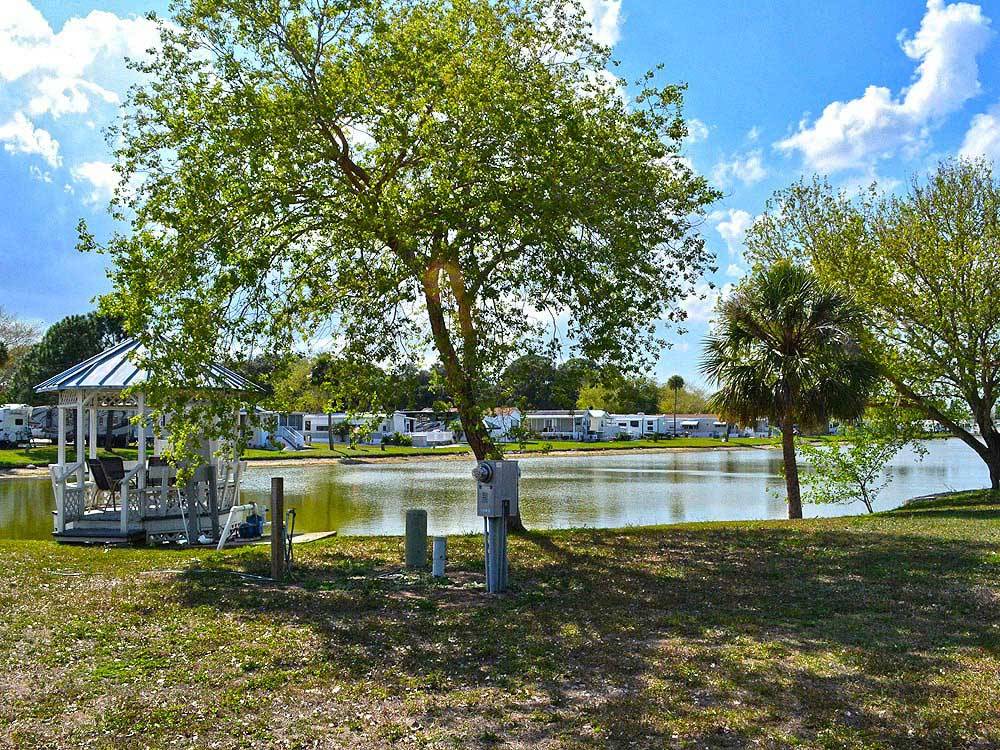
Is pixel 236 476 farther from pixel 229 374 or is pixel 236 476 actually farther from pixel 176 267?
pixel 176 267

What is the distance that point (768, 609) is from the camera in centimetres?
790

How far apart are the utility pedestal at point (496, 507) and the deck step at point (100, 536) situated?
8.15m

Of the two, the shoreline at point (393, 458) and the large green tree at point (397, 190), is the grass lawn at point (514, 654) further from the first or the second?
the shoreline at point (393, 458)

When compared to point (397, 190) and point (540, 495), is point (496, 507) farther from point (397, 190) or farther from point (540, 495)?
point (540, 495)

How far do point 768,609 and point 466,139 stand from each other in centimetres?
623

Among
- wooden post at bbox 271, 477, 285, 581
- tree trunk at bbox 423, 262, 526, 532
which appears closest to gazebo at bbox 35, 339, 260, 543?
tree trunk at bbox 423, 262, 526, 532

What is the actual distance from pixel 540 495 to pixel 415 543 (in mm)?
16740

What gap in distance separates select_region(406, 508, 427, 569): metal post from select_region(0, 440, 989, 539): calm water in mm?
7034

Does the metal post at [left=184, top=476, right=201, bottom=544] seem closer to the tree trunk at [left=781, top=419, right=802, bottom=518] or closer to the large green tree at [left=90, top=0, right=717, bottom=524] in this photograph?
the large green tree at [left=90, top=0, right=717, bottom=524]

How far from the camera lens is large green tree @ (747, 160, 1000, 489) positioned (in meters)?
19.6

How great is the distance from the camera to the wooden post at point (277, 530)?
9.47m

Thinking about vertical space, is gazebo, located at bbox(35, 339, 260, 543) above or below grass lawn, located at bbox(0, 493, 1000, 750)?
above

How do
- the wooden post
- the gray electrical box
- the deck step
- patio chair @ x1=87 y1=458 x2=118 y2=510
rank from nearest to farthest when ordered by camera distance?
the gray electrical box → the wooden post → the deck step → patio chair @ x1=87 y1=458 x2=118 y2=510

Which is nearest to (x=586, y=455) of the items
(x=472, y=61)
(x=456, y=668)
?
(x=472, y=61)
